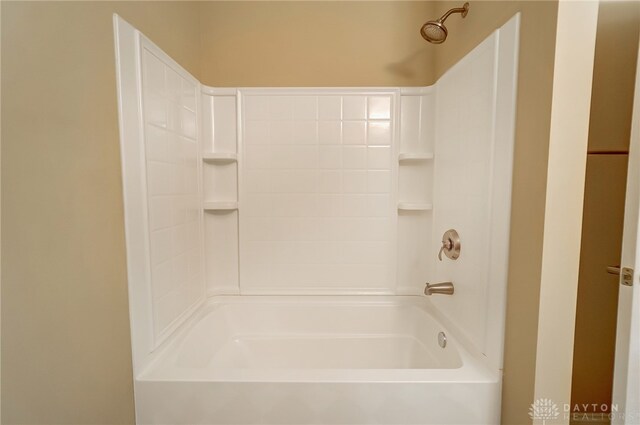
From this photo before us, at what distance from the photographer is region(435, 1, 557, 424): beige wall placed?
0.79 m

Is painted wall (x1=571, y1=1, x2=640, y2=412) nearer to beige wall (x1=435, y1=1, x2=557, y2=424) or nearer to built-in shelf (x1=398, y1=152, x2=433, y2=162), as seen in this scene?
beige wall (x1=435, y1=1, x2=557, y2=424)

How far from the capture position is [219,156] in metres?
1.58

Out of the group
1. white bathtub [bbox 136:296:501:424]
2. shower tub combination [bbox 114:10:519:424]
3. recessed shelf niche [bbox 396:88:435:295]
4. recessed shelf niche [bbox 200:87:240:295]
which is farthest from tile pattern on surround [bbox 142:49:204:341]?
recessed shelf niche [bbox 396:88:435:295]

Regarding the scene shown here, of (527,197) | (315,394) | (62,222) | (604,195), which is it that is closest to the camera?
(62,222)

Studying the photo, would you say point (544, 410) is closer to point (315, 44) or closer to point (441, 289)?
point (441, 289)

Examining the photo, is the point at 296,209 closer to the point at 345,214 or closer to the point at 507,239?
the point at 345,214

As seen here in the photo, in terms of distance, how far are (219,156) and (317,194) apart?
587mm

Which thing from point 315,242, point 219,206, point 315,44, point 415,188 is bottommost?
point 315,242

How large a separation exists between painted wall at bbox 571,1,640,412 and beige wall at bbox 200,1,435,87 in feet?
2.45

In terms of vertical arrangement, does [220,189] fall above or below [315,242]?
above

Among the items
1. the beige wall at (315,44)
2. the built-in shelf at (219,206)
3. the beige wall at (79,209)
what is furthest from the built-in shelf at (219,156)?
the beige wall at (79,209)

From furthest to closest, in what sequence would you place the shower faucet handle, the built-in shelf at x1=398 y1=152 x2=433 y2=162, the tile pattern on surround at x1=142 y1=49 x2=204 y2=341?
1. the built-in shelf at x1=398 y1=152 x2=433 y2=162
2. the shower faucet handle
3. the tile pattern on surround at x1=142 y1=49 x2=204 y2=341

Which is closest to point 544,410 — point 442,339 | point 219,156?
point 442,339

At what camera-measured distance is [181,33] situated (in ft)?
4.49
